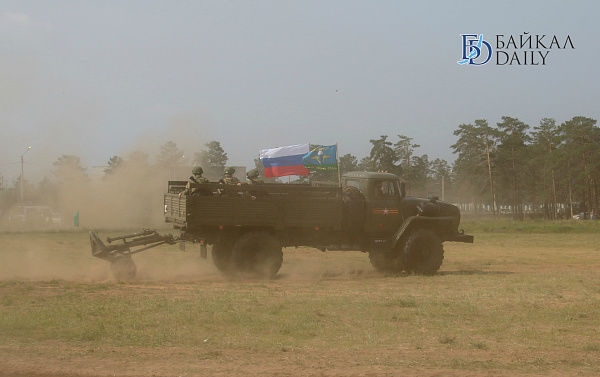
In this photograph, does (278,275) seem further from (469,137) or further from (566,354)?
(469,137)

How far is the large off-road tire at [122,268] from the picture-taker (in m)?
17.8

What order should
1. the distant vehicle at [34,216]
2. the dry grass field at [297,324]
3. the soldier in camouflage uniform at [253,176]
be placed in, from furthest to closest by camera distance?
the distant vehicle at [34,216] → the soldier in camouflage uniform at [253,176] → the dry grass field at [297,324]

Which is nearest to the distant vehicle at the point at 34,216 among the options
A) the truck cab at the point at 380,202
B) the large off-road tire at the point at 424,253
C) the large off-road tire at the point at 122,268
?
the large off-road tire at the point at 122,268

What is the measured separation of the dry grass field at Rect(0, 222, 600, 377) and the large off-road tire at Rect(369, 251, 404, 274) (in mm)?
545

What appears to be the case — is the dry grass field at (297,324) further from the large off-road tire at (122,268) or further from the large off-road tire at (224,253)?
→ the large off-road tire at (224,253)

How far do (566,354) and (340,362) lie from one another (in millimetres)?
2929

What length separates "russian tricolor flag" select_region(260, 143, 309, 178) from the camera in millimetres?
40938

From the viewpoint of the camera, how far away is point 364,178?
19.6 meters

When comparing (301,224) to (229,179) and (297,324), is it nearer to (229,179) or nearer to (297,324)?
(229,179)

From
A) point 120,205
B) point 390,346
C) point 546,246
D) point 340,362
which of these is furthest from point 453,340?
point 120,205

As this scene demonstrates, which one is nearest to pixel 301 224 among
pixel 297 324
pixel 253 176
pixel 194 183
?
pixel 253 176

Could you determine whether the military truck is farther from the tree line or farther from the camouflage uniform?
the tree line

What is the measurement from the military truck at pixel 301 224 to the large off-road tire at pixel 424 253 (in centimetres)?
3

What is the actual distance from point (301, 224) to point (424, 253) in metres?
3.61
